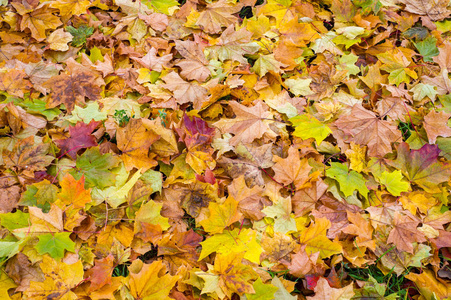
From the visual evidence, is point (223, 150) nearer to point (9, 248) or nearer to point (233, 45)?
point (233, 45)

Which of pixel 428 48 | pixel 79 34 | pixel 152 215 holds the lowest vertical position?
pixel 152 215

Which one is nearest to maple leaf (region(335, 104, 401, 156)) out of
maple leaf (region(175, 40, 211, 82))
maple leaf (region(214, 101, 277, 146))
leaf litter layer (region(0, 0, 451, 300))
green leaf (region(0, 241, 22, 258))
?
leaf litter layer (region(0, 0, 451, 300))

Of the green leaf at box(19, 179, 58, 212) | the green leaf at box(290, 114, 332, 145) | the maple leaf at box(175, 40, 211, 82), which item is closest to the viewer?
the green leaf at box(19, 179, 58, 212)

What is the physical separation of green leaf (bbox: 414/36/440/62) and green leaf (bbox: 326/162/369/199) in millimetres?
1207

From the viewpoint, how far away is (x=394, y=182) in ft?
5.76

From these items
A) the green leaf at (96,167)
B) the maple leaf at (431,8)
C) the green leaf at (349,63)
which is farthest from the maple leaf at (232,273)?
the maple leaf at (431,8)

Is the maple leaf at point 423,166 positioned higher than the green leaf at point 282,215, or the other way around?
the maple leaf at point 423,166

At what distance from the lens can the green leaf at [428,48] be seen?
2334 mm

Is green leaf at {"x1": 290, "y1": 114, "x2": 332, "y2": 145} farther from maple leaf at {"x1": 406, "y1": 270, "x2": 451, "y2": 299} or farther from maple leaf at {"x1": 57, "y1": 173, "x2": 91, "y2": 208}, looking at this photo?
maple leaf at {"x1": 57, "y1": 173, "x2": 91, "y2": 208}

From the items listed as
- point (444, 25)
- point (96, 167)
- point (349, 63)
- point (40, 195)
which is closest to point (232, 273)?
point (96, 167)

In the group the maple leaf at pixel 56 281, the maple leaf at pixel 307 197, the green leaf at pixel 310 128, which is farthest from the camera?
the green leaf at pixel 310 128

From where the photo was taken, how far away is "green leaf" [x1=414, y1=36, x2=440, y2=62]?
233 cm

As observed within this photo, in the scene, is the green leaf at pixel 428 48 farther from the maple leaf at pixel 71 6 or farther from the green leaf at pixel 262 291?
the maple leaf at pixel 71 6

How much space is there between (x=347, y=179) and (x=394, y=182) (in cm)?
26
